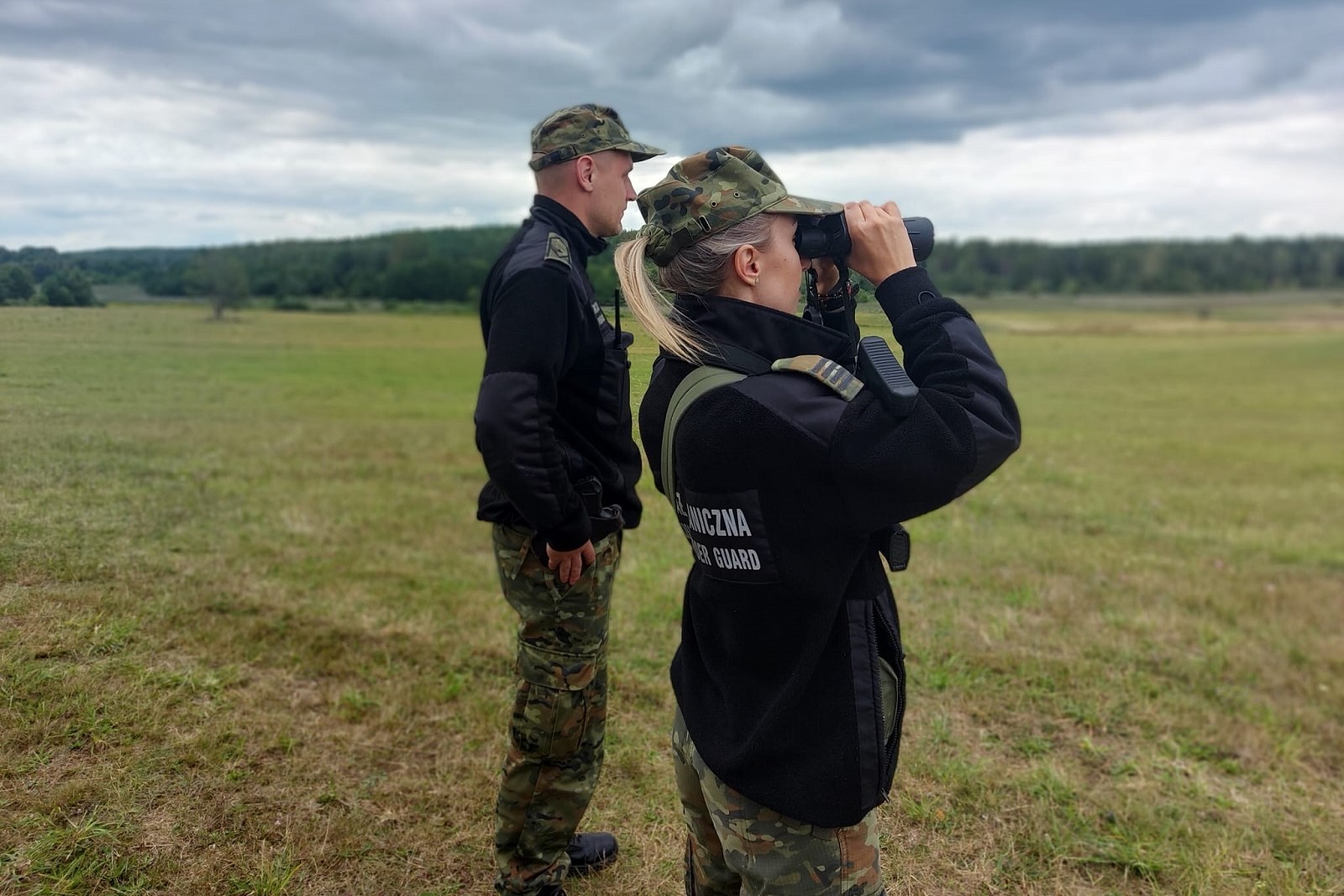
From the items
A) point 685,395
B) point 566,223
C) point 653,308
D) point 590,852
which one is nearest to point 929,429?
point 685,395

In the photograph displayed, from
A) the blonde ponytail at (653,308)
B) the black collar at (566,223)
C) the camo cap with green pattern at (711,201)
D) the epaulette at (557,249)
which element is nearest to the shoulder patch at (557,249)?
the epaulette at (557,249)

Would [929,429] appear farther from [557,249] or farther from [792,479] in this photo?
[557,249]

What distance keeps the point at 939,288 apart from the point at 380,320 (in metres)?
41.1

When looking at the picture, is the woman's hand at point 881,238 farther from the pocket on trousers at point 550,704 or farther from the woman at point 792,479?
the pocket on trousers at point 550,704

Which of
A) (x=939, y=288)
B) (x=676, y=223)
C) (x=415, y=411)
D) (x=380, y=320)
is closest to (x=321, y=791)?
(x=676, y=223)

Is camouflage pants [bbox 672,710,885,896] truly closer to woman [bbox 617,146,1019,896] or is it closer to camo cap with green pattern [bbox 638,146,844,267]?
woman [bbox 617,146,1019,896]

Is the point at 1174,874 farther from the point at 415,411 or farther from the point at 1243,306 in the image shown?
the point at 1243,306

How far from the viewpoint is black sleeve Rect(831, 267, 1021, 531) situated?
178 centimetres

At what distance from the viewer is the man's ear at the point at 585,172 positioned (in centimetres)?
318

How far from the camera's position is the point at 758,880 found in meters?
2.10

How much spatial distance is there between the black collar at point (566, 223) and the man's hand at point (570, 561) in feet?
3.33

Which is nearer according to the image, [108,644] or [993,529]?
[108,644]

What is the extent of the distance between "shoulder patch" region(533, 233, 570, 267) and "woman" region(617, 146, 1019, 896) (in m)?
0.74

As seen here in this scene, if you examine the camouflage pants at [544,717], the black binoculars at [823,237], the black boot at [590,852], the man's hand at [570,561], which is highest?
the black binoculars at [823,237]
